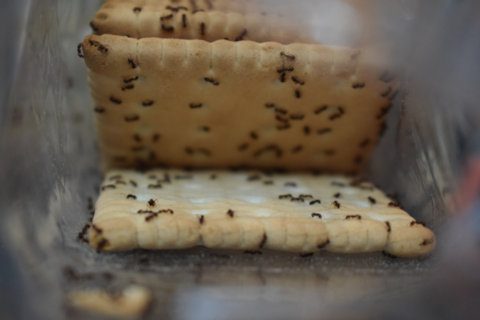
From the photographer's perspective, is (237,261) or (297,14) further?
(297,14)

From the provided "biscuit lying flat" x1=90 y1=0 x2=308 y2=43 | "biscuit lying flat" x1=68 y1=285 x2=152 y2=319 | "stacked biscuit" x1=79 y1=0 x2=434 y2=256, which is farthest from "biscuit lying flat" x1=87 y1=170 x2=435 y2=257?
"biscuit lying flat" x1=90 y1=0 x2=308 y2=43

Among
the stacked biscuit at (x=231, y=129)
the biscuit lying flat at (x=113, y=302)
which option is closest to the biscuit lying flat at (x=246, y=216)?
the stacked biscuit at (x=231, y=129)

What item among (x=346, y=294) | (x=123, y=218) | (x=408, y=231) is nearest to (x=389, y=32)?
(x=408, y=231)

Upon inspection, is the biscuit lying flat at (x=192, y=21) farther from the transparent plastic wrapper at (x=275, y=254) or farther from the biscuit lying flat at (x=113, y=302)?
the biscuit lying flat at (x=113, y=302)

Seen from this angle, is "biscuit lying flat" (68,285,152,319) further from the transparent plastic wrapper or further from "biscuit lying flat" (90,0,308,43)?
"biscuit lying flat" (90,0,308,43)

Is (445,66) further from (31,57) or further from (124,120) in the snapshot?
(31,57)

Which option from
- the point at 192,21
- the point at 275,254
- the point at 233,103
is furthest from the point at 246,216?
the point at 192,21

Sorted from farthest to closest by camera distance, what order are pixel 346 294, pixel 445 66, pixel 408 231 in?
pixel 445 66, pixel 408 231, pixel 346 294

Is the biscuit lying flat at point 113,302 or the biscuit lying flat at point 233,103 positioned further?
the biscuit lying flat at point 233,103
